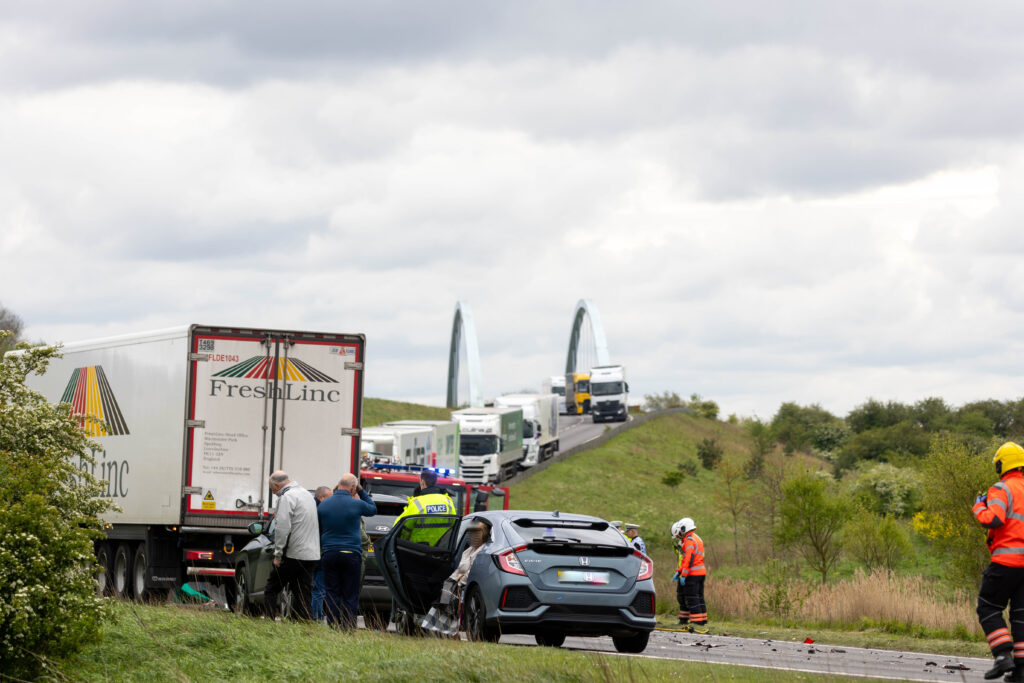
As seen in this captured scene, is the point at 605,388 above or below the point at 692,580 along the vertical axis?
above

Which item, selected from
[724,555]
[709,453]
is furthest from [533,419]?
[724,555]

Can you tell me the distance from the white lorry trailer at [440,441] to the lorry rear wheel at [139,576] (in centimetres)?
2005

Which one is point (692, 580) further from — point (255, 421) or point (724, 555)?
point (724, 555)

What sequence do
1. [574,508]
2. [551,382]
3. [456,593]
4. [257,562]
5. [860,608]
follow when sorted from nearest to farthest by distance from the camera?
[456,593]
[257,562]
[860,608]
[574,508]
[551,382]

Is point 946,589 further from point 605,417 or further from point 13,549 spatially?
point 605,417

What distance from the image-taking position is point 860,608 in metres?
20.3

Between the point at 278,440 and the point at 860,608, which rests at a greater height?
the point at 278,440

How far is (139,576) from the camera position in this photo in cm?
1958

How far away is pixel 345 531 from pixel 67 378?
10.4 m

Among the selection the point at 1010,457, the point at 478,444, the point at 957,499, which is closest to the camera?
the point at 1010,457

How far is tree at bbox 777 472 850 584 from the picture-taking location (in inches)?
1467

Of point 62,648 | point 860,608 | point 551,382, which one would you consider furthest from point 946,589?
point 551,382

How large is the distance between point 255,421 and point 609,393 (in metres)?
78.8

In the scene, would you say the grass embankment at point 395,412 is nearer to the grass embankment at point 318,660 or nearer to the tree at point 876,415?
the tree at point 876,415
